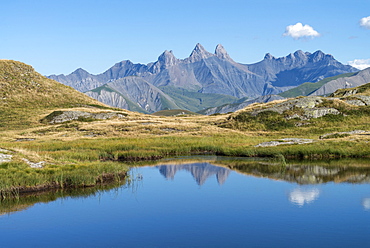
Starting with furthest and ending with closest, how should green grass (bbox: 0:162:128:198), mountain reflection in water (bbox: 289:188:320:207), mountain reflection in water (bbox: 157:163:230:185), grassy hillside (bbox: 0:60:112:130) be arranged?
grassy hillside (bbox: 0:60:112:130) < mountain reflection in water (bbox: 157:163:230:185) < green grass (bbox: 0:162:128:198) < mountain reflection in water (bbox: 289:188:320:207)

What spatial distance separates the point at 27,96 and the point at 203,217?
138 m

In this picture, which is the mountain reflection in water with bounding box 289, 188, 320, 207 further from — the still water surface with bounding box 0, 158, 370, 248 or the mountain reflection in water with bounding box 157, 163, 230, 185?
the mountain reflection in water with bounding box 157, 163, 230, 185

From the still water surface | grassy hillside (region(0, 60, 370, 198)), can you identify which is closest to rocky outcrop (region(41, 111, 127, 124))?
grassy hillside (region(0, 60, 370, 198))

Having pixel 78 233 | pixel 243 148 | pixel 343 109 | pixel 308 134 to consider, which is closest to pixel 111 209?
pixel 78 233

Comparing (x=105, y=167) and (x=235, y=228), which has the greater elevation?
(x=105, y=167)

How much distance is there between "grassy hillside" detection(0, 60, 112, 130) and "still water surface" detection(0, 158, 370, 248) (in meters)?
90.3

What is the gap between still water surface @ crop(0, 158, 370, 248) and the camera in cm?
2491

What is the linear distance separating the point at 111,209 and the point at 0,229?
828 centimetres

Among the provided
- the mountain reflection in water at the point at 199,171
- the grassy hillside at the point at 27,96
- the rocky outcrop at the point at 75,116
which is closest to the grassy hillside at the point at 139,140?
the grassy hillside at the point at 27,96

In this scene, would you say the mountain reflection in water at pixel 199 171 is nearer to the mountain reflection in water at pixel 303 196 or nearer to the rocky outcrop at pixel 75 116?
the mountain reflection in water at pixel 303 196

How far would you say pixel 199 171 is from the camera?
48406 mm

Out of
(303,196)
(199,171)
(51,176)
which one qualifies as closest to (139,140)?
(199,171)

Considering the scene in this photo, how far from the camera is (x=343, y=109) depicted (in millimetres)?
92375

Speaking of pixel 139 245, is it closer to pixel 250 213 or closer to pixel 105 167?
pixel 250 213
